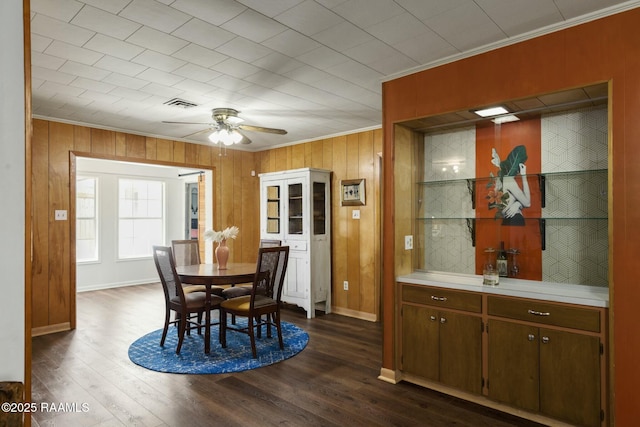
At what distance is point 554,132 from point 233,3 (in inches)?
95.3

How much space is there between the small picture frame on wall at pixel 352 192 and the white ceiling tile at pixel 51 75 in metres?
3.37

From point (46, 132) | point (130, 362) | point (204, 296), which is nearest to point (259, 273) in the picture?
point (204, 296)

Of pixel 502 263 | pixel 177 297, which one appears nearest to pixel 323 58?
pixel 502 263

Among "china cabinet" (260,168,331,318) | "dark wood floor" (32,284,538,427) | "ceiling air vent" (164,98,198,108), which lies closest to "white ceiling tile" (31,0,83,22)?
"ceiling air vent" (164,98,198,108)

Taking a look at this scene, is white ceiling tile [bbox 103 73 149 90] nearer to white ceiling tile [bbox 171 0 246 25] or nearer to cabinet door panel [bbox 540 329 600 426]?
white ceiling tile [bbox 171 0 246 25]

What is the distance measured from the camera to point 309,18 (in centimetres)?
238

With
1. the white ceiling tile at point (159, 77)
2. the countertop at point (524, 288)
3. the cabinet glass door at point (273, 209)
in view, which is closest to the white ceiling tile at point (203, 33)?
the white ceiling tile at point (159, 77)

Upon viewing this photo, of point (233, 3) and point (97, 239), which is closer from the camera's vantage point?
point (233, 3)

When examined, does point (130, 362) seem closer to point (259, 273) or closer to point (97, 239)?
point (259, 273)

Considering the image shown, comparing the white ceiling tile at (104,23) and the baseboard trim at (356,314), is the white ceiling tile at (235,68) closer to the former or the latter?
the white ceiling tile at (104,23)

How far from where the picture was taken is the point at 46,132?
182 inches

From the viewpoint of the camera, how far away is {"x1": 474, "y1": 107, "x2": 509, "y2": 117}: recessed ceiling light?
2.85m

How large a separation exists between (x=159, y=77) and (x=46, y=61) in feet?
2.71

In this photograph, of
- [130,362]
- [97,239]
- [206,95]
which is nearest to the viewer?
[130,362]
